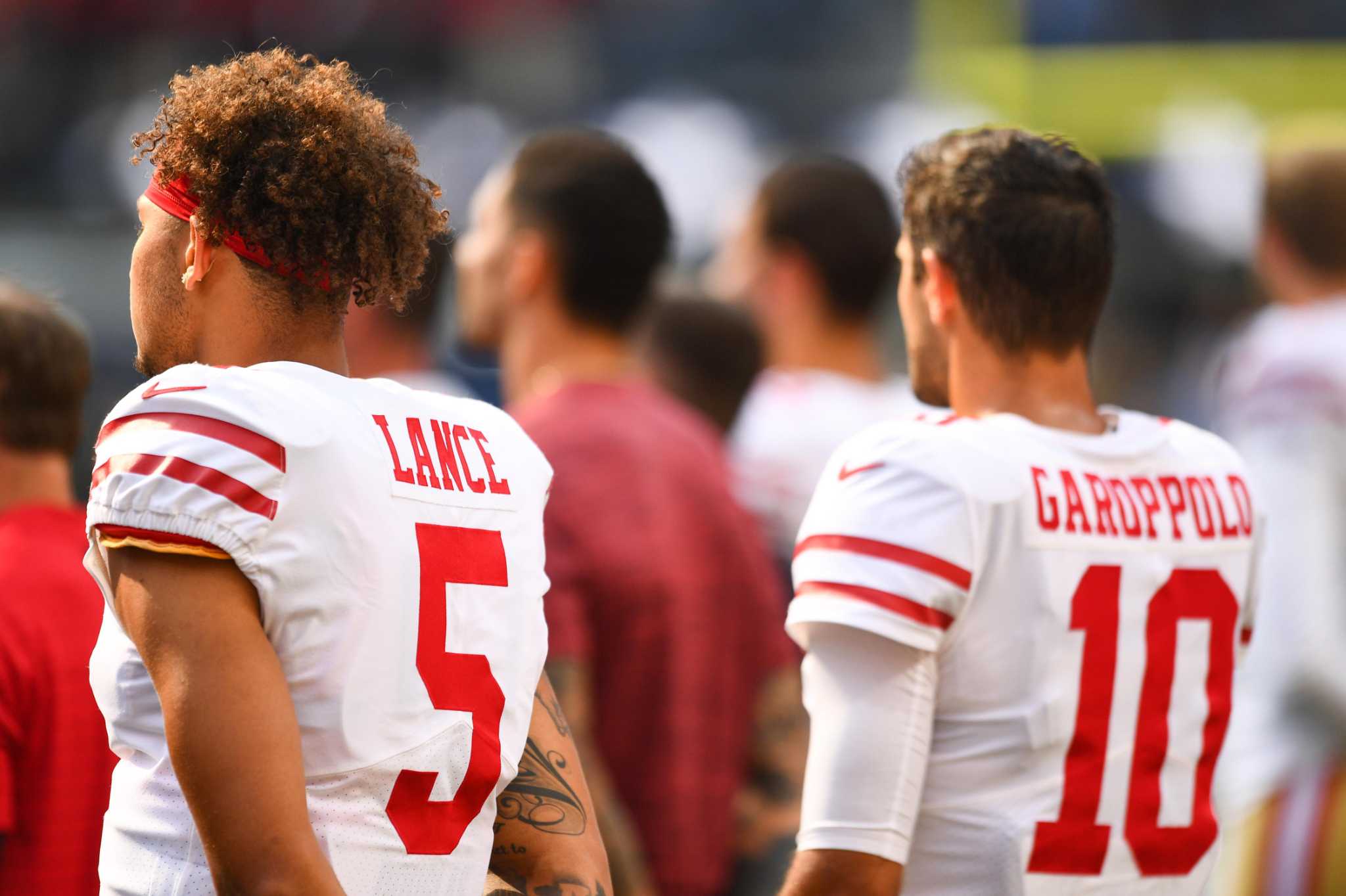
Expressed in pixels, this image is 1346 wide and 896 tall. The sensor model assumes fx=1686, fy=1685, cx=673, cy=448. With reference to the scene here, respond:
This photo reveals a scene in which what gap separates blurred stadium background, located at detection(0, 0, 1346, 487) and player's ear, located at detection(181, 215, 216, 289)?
21.0 feet

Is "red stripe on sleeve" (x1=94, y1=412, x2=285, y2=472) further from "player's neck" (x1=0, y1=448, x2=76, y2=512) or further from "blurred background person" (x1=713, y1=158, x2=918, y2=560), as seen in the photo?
"blurred background person" (x1=713, y1=158, x2=918, y2=560)

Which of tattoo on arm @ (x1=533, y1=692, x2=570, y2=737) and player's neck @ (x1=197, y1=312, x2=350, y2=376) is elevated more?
player's neck @ (x1=197, y1=312, x2=350, y2=376)

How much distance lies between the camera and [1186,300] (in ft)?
39.4

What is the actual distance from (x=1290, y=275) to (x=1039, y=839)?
264cm

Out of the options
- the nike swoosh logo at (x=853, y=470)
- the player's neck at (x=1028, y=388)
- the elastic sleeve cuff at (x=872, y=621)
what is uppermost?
the player's neck at (x=1028, y=388)

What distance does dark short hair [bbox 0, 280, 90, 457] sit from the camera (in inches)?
108

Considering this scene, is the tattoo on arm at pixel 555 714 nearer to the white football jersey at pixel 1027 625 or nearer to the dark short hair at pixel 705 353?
the white football jersey at pixel 1027 625

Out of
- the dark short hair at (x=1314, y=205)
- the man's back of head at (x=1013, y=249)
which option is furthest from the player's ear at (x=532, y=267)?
the dark short hair at (x=1314, y=205)

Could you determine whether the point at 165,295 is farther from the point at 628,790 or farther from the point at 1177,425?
the point at 628,790

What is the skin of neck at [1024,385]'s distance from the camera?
2422 mm

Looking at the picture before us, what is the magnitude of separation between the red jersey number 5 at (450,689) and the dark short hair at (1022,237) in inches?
33.7

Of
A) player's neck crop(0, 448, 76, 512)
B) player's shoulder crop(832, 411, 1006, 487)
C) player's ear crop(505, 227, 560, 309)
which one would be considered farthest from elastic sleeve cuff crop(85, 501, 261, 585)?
player's ear crop(505, 227, 560, 309)

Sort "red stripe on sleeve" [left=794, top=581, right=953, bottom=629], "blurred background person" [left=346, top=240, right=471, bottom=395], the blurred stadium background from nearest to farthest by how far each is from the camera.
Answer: "red stripe on sleeve" [left=794, top=581, right=953, bottom=629]
"blurred background person" [left=346, top=240, right=471, bottom=395]
the blurred stadium background

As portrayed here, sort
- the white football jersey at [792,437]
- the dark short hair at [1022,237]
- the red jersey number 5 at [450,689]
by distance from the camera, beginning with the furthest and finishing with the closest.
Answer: the white football jersey at [792,437] → the dark short hair at [1022,237] → the red jersey number 5 at [450,689]
